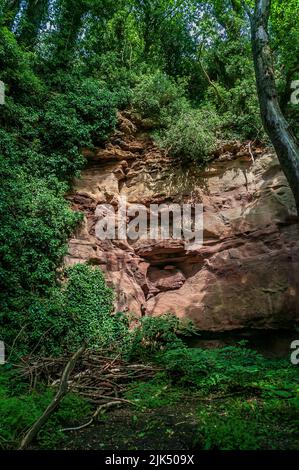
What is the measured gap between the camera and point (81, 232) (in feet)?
30.5

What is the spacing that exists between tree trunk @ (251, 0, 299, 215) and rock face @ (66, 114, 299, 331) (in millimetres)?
2485

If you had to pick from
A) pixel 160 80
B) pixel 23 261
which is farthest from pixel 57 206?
pixel 160 80

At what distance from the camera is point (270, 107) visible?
6.66m

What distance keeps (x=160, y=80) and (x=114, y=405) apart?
10707 millimetres

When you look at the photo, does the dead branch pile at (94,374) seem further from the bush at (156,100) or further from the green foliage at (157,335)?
the bush at (156,100)

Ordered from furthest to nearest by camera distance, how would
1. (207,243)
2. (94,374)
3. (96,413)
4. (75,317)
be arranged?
(207,243) < (75,317) < (94,374) < (96,413)

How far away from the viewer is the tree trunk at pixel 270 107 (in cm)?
643

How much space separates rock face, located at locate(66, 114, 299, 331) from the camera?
8398 millimetres

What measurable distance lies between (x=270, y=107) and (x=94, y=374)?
6252 millimetres

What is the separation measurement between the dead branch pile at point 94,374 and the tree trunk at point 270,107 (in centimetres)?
466

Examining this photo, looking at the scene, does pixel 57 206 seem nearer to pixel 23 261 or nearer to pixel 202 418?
pixel 23 261

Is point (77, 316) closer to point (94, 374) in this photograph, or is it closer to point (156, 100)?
point (94, 374)

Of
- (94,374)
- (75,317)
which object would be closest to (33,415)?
(94,374)

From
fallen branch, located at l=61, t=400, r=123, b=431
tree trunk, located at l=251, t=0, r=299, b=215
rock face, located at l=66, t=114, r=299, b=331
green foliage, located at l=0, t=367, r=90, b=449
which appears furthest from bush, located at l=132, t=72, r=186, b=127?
green foliage, located at l=0, t=367, r=90, b=449
